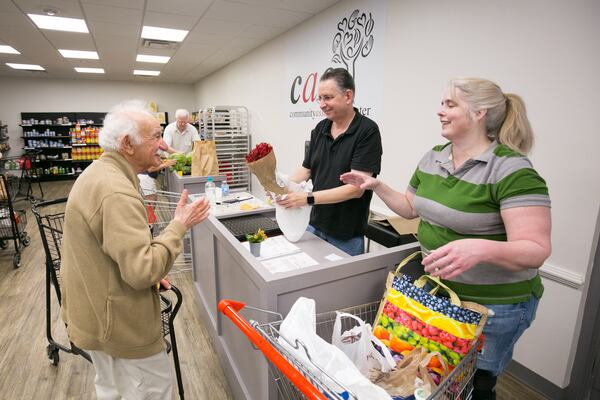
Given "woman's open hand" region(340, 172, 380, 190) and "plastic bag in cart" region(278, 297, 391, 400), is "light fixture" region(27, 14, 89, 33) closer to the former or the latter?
"woman's open hand" region(340, 172, 380, 190)

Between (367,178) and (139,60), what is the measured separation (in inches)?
289

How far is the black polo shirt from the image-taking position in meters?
1.84

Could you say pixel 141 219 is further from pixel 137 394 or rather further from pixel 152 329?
pixel 137 394

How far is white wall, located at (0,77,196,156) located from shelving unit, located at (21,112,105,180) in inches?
10.2

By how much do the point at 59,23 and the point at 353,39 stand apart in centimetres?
399

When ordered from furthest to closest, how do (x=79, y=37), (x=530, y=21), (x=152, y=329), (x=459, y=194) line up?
(x=79, y=37)
(x=530, y=21)
(x=152, y=329)
(x=459, y=194)

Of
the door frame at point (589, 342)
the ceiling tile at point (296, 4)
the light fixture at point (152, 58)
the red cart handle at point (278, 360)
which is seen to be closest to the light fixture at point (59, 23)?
the light fixture at point (152, 58)

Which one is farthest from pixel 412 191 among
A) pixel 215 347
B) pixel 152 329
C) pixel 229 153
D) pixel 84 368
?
pixel 229 153

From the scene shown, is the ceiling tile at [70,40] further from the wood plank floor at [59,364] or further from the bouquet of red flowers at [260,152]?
the bouquet of red flowers at [260,152]

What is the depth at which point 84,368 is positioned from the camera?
7.78ft

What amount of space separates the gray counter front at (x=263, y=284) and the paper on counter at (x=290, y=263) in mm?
55

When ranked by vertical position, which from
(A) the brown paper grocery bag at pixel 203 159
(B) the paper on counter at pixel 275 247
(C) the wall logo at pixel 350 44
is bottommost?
(B) the paper on counter at pixel 275 247

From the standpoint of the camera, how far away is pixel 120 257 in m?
1.16

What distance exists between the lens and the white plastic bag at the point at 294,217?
1.79 metres
